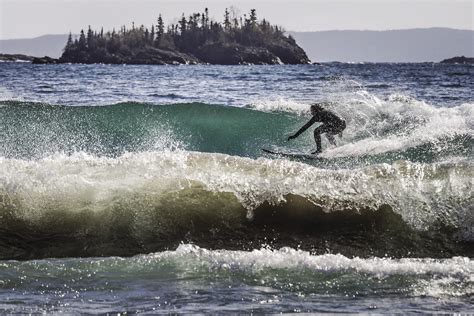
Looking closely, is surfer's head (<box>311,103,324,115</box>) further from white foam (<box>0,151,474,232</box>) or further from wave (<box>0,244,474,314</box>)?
wave (<box>0,244,474,314</box>)

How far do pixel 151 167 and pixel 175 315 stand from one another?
4510mm

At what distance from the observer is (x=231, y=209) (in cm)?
1046

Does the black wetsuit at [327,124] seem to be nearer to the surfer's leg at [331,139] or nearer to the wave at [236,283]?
the surfer's leg at [331,139]

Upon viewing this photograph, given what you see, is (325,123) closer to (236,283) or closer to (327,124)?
(327,124)

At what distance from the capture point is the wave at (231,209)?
10.0m

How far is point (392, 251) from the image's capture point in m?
9.91

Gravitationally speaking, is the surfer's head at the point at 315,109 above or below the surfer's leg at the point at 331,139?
above

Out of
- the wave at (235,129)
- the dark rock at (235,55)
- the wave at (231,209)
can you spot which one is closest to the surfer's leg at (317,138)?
the wave at (235,129)

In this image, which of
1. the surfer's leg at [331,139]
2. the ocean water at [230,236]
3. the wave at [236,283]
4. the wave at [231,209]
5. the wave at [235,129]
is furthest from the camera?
the wave at [235,129]

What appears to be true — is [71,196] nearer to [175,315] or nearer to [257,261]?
[257,261]

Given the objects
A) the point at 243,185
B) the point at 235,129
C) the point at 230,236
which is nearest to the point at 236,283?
the point at 230,236

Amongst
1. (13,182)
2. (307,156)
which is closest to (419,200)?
(13,182)

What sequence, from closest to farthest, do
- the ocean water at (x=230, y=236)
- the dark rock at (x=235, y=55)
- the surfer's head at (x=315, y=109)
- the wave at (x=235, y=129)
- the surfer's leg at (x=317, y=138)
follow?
the ocean water at (x=230, y=236)
the surfer's head at (x=315, y=109)
the surfer's leg at (x=317, y=138)
the wave at (x=235, y=129)
the dark rock at (x=235, y=55)

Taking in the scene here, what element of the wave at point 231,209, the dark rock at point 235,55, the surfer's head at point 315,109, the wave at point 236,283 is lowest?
the wave at point 236,283
